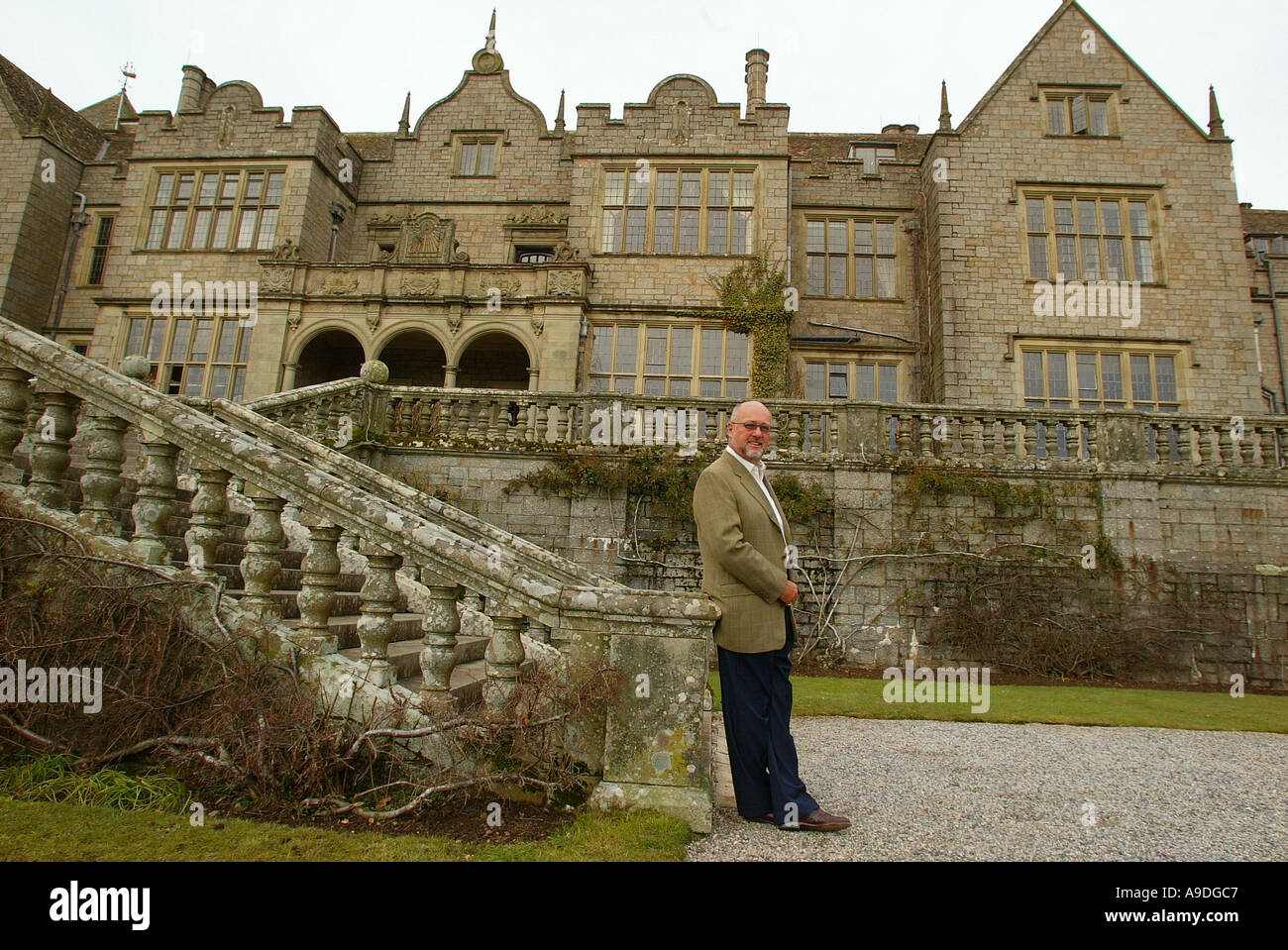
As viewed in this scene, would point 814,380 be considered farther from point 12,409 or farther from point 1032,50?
point 12,409

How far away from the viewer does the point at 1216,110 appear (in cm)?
1667

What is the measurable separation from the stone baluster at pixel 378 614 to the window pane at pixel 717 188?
14923 millimetres

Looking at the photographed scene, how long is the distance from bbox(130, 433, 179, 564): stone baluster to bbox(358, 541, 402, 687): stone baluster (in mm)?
1305

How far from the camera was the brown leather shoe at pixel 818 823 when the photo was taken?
3461mm

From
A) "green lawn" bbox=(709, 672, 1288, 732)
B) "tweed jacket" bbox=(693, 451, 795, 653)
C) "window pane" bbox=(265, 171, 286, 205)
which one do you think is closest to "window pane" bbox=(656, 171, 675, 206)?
"window pane" bbox=(265, 171, 286, 205)

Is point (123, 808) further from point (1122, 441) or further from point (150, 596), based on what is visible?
point (1122, 441)

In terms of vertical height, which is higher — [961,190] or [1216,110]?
[1216,110]

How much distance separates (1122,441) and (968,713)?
6526 millimetres

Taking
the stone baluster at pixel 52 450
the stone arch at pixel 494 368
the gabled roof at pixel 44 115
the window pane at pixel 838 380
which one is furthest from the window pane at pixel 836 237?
the gabled roof at pixel 44 115

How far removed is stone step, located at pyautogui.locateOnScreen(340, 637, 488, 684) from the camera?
4.23 meters

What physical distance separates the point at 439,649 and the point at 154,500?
6.64 ft
